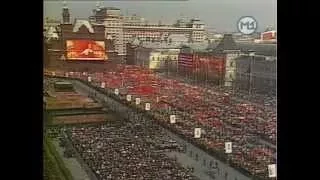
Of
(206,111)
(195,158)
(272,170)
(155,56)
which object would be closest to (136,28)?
(155,56)

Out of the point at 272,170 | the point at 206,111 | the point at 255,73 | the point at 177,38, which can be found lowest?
the point at 272,170

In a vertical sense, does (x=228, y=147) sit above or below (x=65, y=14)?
below

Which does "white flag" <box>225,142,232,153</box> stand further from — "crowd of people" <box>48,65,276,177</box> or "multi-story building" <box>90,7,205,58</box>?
"multi-story building" <box>90,7,205,58</box>

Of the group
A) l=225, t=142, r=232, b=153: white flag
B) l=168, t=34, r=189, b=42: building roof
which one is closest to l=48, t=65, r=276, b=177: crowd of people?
l=225, t=142, r=232, b=153: white flag

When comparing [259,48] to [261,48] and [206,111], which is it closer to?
[261,48]

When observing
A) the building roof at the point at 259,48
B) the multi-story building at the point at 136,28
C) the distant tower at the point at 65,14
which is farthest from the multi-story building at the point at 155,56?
the distant tower at the point at 65,14
